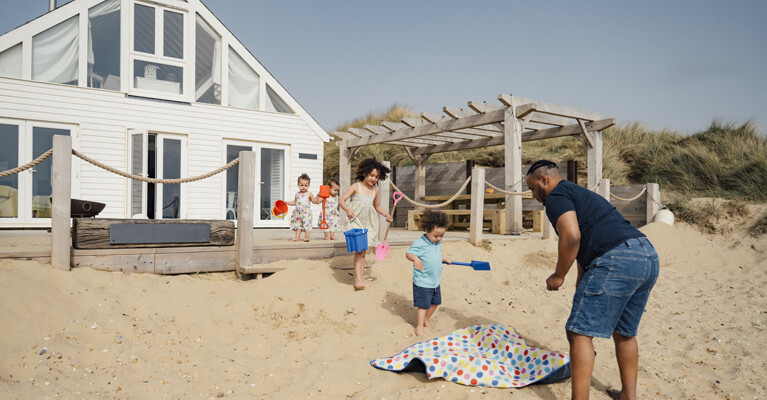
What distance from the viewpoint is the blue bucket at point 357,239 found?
532cm

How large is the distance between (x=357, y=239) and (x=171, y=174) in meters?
7.40

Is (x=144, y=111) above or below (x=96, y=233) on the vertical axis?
above

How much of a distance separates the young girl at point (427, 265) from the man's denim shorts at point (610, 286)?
1683 millimetres

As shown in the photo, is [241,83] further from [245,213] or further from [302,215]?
[245,213]

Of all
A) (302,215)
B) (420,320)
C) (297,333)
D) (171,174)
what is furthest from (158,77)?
(420,320)

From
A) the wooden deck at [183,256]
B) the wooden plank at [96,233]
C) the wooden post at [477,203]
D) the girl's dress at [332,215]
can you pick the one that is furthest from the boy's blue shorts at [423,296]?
the girl's dress at [332,215]

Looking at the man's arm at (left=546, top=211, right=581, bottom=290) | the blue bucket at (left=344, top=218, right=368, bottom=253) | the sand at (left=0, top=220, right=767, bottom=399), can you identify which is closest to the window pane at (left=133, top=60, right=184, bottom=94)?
the sand at (left=0, top=220, right=767, bottom=399)

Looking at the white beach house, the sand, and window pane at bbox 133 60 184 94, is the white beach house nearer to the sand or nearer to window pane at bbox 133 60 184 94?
window pane at bbox 133 60 184 94

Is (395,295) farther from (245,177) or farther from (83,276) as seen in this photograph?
(83,276)

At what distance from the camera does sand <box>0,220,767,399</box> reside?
3.46m

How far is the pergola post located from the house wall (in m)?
5.17

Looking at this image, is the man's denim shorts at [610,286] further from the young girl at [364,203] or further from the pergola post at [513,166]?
the pergola post at [513,166]

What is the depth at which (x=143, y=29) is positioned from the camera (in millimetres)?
10945

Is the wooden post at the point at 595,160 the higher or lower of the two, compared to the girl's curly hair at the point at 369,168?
higher
